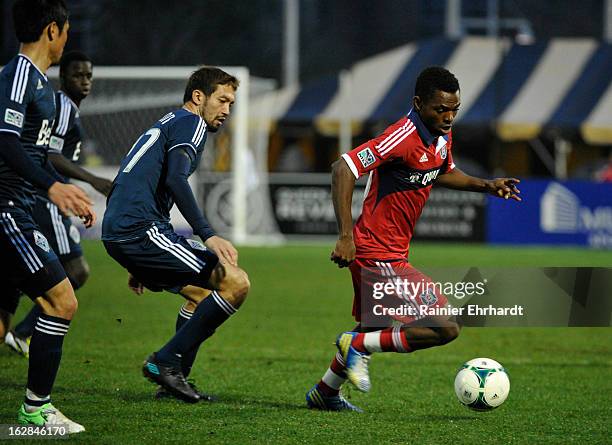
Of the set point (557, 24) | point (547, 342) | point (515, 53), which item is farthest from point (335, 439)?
point (557, 24)

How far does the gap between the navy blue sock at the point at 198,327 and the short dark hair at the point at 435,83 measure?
1666 millimetres

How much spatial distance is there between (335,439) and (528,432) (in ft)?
3.62

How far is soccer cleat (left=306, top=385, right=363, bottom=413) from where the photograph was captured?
6.76 metres

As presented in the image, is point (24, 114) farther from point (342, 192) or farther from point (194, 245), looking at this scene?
point (342, 192)

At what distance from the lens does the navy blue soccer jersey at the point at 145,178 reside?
6.36m

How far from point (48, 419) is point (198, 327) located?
3.70ft

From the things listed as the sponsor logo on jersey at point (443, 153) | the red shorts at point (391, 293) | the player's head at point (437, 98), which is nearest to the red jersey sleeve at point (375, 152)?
the player's head at point (437, 98)

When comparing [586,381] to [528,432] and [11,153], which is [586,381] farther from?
[11,153]

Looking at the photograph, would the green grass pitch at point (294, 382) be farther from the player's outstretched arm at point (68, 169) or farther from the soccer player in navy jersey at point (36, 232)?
the player's outstretched arm at point (68, 169)

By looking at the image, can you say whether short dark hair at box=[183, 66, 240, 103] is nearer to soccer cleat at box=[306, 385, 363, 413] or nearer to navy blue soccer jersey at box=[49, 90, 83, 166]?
navy blue soccer jersey at box=[49, 90, 83, 166]

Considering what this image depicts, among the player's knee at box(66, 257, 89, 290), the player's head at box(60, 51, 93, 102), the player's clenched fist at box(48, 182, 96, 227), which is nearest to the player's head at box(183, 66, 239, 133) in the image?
the player's clenched fist at box(48, 182, 96, 227)

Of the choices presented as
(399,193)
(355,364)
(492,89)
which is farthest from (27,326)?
(492,89)

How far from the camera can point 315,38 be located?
34.5 meters

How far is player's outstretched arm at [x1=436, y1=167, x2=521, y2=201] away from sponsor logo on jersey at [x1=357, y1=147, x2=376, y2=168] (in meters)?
0.81
